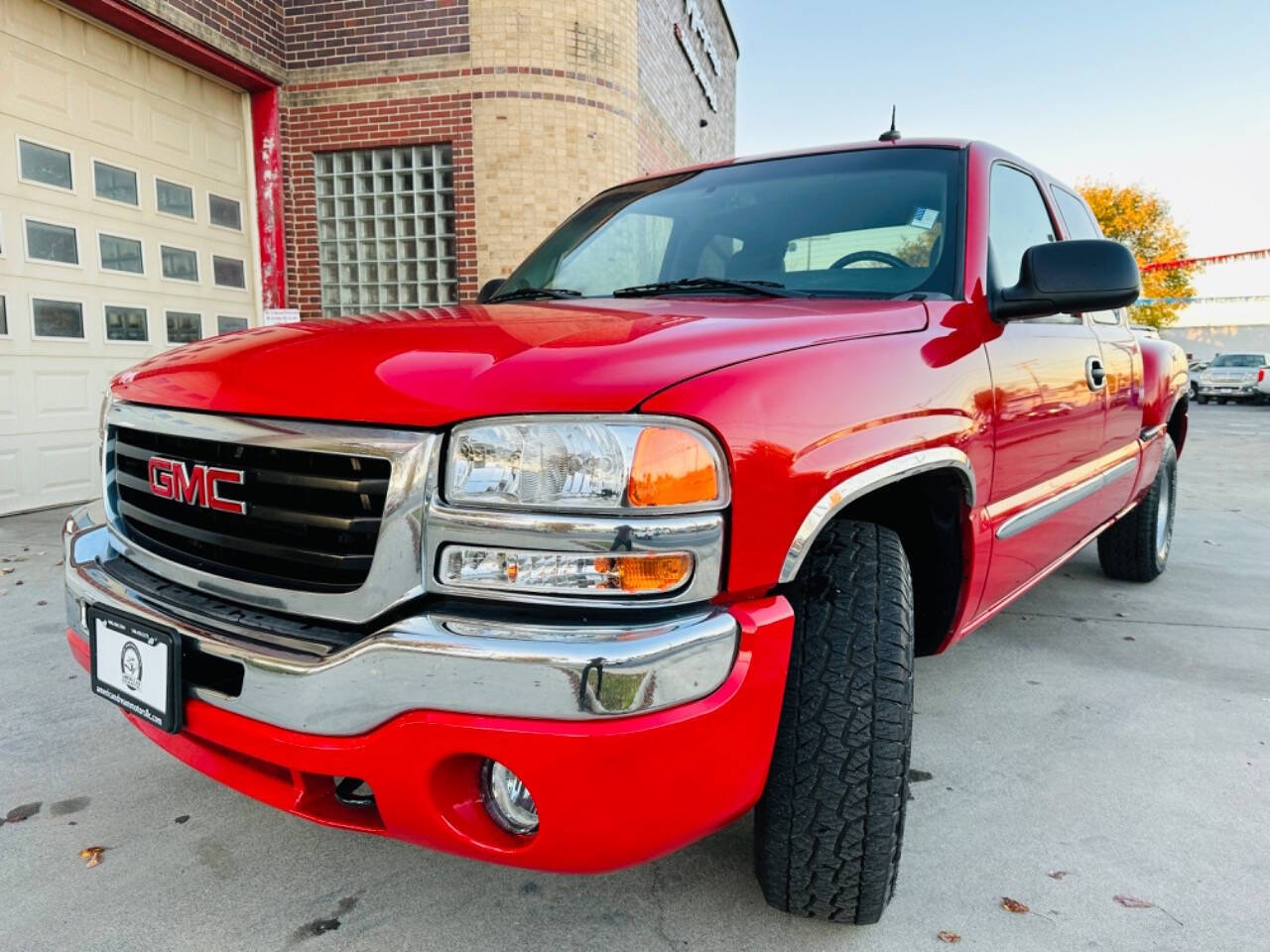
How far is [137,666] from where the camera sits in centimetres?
166

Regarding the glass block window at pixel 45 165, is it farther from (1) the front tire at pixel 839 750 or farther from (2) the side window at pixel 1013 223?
(1) the front tire at pixel 839 750

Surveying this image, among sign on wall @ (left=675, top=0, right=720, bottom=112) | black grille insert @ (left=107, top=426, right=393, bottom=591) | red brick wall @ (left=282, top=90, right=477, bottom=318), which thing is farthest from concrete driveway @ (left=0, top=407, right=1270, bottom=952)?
sign on wall @ (left=675, top=0, right=720, bottom=112)

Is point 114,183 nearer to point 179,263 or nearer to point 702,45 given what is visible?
point 179,263

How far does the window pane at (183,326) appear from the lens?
688 cm

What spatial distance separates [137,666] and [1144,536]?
420 centimetres

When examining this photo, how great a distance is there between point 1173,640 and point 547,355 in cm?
320

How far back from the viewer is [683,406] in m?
1.34

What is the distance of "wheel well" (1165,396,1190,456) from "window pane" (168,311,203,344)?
6.71 meters

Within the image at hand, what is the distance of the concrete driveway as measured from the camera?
→ 5.68 feet

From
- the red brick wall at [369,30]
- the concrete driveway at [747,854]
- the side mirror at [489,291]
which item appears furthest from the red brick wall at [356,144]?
the concrete driveway at [747,854]

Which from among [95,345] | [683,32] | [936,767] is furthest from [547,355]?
[683,32]

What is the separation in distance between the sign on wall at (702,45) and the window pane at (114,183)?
6.51 meters

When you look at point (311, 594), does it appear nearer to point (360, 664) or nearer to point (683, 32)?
point (360, 664)

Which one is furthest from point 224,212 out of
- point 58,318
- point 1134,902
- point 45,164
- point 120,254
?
point 1134,902
